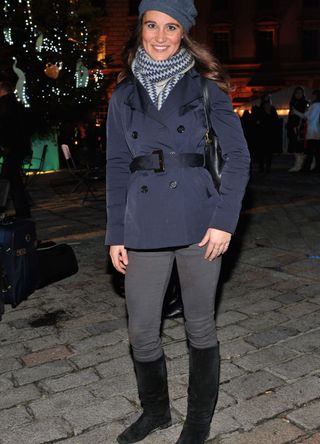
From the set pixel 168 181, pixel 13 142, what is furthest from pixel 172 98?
pixel 13 142

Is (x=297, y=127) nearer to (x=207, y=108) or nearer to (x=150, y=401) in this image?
(x=207, y=108)

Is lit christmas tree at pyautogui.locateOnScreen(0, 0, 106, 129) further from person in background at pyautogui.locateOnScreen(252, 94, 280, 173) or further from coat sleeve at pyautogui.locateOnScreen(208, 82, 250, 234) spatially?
coat sleeve at pyautogui.locateOnScreen(208, 82, 250, 234)

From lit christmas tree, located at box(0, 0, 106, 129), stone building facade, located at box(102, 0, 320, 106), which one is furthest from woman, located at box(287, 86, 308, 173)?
stone building facade, located at box(102, 0, 320, 106)

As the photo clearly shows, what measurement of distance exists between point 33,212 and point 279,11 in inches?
1375

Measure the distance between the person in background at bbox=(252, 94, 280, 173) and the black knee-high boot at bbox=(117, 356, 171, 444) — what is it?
1203 centimetres

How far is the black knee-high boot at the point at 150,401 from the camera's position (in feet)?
8.26

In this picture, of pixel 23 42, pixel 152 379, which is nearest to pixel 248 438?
pixel 152 379

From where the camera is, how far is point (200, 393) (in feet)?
8.22

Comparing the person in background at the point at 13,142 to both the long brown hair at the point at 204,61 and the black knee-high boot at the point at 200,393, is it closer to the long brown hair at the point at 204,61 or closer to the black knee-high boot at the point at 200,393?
the long brown hair at the point at 204,61

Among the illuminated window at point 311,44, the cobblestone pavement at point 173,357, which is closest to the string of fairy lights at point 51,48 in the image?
the cobblestone pavement at point 173,357

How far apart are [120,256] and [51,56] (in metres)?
14.6

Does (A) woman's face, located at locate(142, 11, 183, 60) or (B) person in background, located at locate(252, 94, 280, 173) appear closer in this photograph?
(A) woman's face, located at locate(142, 11, 183, 60)

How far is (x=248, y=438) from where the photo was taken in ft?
8.59

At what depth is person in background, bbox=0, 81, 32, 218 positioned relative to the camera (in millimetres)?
8047
